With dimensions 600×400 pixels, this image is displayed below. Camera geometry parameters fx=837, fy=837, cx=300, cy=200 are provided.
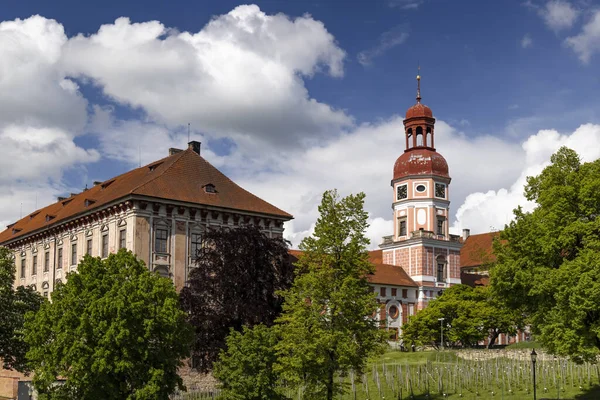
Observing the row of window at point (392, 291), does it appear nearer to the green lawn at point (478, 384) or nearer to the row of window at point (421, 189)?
the row of window at point (421, 189)

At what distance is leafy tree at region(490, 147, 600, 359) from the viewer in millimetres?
34969

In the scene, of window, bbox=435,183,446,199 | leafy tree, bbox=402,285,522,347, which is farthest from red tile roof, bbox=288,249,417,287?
window, bbox=435,183,446,199

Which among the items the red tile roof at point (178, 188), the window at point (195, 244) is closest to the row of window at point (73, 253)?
the red tile roof at point (178, 188)

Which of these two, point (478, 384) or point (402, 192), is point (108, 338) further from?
point (402, 192)

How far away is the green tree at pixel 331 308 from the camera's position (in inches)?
1371

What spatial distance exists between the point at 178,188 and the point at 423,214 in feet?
149

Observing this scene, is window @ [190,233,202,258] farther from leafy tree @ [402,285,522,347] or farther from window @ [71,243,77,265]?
leafy tree @ [402,285,522,347]

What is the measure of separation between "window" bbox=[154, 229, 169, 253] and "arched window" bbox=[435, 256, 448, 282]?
48.1 metres

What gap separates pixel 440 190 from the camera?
321 ft

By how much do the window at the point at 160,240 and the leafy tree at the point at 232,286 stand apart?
677cm

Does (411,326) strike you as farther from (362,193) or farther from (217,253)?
(362,193)

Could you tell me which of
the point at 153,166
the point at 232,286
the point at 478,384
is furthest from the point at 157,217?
the point at 478,384

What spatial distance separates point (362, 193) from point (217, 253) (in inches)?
566

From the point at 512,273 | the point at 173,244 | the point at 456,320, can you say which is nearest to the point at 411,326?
the point at 456,320
